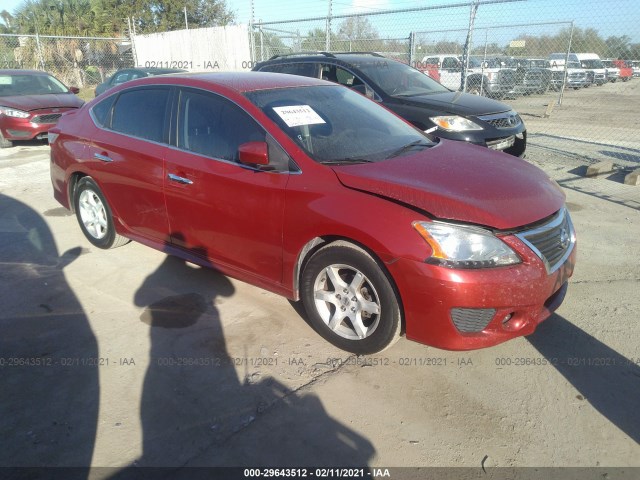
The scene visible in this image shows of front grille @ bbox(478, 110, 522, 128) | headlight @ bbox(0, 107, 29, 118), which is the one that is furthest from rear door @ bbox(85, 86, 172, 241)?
headlight @ bbox(0, 107, 29, 118)

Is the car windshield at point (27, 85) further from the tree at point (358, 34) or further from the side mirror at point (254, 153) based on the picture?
the side mirror at point (254, 153)

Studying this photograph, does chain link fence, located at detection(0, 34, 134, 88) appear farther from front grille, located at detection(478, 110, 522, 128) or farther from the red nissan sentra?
the red nissan sentra

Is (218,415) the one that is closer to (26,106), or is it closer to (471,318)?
(471,318)

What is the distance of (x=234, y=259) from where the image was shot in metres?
3.64

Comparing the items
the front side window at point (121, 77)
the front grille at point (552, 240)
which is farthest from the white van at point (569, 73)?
the front grille at point (552, 240)

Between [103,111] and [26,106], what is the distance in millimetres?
6916

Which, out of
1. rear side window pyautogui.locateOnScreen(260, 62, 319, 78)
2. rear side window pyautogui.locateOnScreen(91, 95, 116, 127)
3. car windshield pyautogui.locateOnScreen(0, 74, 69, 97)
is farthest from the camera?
car windshield pyautogui.locateOnScreen(0, 74, 69, 97)

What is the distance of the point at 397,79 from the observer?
297 inches

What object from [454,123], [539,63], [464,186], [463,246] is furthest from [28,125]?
[539,63]

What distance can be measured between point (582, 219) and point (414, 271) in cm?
380

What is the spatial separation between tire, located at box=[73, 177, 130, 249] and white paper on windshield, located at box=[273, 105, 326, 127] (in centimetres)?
213

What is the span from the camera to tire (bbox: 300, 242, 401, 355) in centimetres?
290

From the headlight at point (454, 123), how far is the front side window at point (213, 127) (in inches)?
145

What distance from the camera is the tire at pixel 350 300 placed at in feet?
9.53
